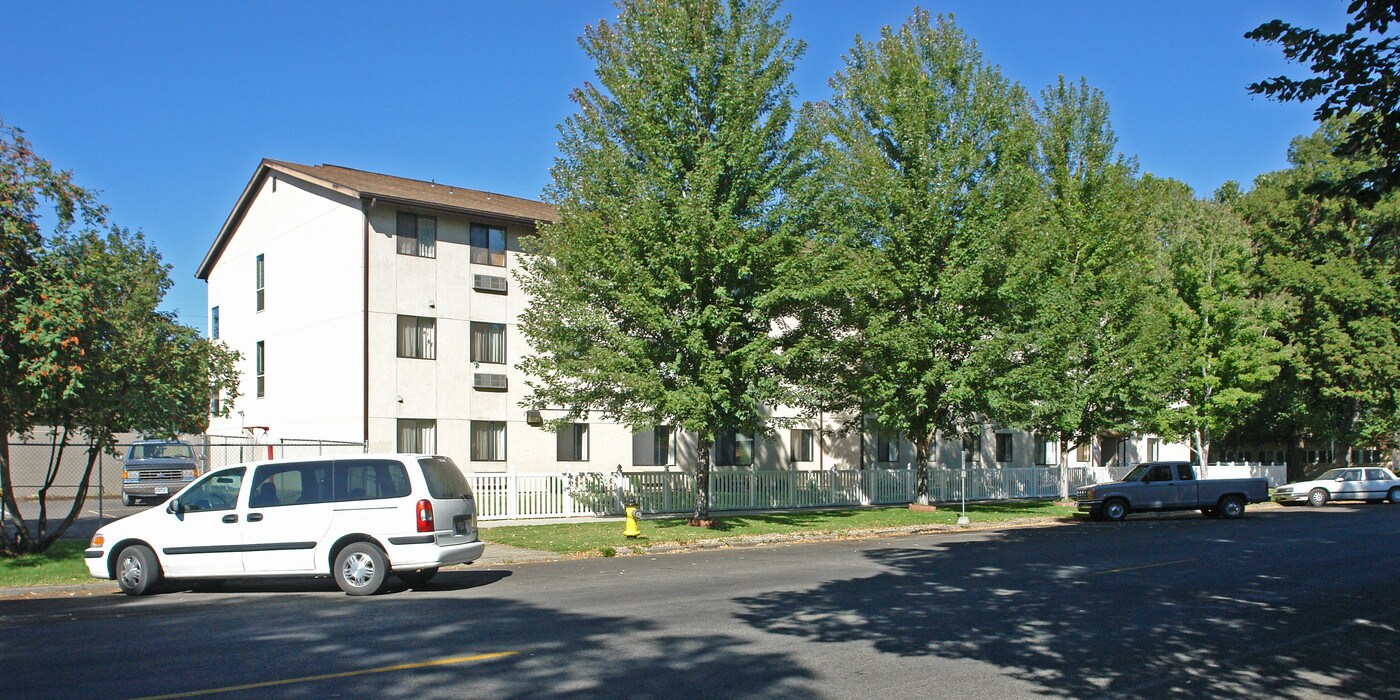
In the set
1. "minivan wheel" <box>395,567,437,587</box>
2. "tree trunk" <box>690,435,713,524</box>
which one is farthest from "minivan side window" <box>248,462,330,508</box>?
"tree trunk" <box>690,435,713,524</box>

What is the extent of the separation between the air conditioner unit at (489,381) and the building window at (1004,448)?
2369cm

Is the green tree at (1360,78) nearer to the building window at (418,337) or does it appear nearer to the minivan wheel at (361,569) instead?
the minivan wheel at (361,569)

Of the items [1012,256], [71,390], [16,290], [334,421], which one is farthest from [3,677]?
[1012,256]

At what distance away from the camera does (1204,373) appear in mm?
40875

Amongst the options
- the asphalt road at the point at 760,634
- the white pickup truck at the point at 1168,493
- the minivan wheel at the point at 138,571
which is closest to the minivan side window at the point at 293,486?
the asphalt road at the point at 760,634

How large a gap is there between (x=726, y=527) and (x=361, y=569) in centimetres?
1146

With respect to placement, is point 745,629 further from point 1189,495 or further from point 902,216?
point 1189,495

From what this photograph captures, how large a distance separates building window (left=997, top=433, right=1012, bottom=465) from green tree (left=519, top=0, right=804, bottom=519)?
24.4 m

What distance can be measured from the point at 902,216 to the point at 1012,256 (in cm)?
374

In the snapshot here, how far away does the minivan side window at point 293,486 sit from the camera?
45.4 feet

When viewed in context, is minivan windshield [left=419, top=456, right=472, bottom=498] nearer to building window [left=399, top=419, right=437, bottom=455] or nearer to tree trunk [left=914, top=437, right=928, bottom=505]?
building window [left=399, top=419, right=437, bottom=455]

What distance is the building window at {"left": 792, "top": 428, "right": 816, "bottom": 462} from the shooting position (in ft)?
122

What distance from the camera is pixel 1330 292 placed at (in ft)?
160

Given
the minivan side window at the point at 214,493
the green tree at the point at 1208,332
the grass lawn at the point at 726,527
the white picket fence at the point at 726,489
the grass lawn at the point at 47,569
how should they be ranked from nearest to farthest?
the minivan side window at the point at 214,493 < the grass lawn at the point at 47,569 < the grass lawn at the point at 726,527 < the white picket fence at the point at 726,489 < the green tree at the point at 1208,332
